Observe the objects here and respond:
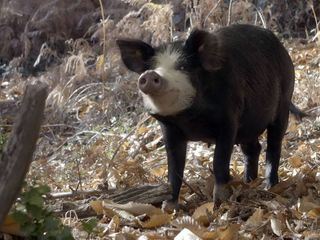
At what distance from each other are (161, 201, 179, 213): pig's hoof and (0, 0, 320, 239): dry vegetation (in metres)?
0.07

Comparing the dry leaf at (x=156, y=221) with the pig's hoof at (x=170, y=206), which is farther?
the pig's hoof at (x=170, y=206)

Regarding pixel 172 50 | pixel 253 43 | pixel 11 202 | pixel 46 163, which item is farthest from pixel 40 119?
pixel 46 163

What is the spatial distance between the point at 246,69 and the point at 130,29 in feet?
16.8

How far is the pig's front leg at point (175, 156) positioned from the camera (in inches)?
220

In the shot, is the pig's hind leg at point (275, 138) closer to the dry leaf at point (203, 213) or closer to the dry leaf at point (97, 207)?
the dry leaf at point (203, 213)

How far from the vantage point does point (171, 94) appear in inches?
197

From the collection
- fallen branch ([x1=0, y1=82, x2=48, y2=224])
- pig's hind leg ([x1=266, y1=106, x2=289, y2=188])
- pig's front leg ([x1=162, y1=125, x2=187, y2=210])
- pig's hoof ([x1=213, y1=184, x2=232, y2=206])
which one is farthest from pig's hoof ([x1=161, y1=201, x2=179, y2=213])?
fallen branch ([x1=0, y1=82, x2=48, y2=224])

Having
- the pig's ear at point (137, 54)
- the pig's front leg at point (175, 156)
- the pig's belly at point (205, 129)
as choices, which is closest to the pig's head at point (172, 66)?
the pig's ear at point (137, 54)

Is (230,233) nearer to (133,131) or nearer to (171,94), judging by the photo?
(171,94)

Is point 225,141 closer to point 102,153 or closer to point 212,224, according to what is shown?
point 212,224

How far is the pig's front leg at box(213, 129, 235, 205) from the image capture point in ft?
18.0

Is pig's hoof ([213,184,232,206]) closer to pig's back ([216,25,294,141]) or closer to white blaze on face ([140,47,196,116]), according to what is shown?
pig's back ([216,25,294,141])

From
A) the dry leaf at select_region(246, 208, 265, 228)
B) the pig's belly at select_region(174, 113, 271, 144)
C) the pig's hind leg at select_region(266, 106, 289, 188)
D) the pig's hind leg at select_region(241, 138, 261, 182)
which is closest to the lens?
the dry leaf at select_region(246, 208, 265, 228)

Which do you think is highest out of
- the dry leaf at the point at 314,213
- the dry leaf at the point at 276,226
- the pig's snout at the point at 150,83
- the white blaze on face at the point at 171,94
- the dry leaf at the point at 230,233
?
the pig's snout at the point at 150,83
